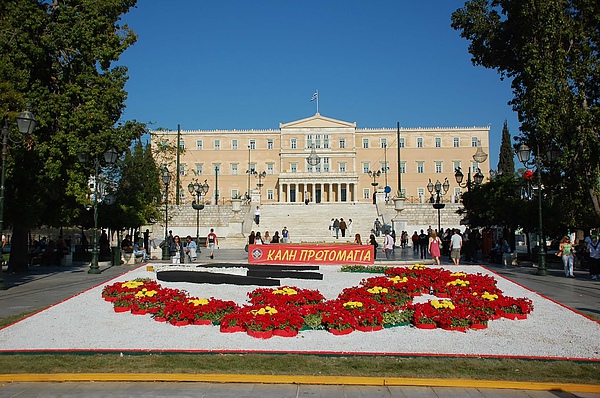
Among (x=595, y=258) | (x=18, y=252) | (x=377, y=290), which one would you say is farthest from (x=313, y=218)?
(x=377, y=290)

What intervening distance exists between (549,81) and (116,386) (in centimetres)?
1845

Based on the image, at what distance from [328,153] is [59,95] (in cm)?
7006

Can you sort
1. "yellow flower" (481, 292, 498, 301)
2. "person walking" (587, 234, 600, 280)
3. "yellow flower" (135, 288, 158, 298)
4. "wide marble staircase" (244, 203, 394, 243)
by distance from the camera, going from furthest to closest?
"wide marble staircase" (244, 203, 394, 243) < "person walking" (587, 234, 600, 280) < "yellow flower" (135, 288, 158, 298) < "yellow flower" (481, 292, 498, 301)

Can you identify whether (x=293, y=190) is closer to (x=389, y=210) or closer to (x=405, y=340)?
(x=389, y=210)

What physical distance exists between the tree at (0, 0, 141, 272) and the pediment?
6790 cm

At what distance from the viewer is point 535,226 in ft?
81.2

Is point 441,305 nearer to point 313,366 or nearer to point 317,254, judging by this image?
point 313,366

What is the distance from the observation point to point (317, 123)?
89.8 m

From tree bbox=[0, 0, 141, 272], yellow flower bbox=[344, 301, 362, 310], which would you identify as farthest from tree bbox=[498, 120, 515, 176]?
yellow flower bbox=[344, 301, 362, 310]

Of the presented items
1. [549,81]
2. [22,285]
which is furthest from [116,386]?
[549,81]

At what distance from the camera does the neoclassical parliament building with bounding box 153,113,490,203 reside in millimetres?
87375

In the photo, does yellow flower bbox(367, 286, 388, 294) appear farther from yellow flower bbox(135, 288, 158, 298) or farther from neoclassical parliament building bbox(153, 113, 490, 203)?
neoclassical parliament building bbox(153, 113, 490, 203)

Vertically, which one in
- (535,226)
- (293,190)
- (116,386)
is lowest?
(116,386)

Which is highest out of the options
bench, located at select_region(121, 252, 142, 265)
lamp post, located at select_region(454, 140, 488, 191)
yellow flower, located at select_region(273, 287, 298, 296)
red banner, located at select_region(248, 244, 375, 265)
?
lamp post, located at select_region(454, 140, 488, 191)
